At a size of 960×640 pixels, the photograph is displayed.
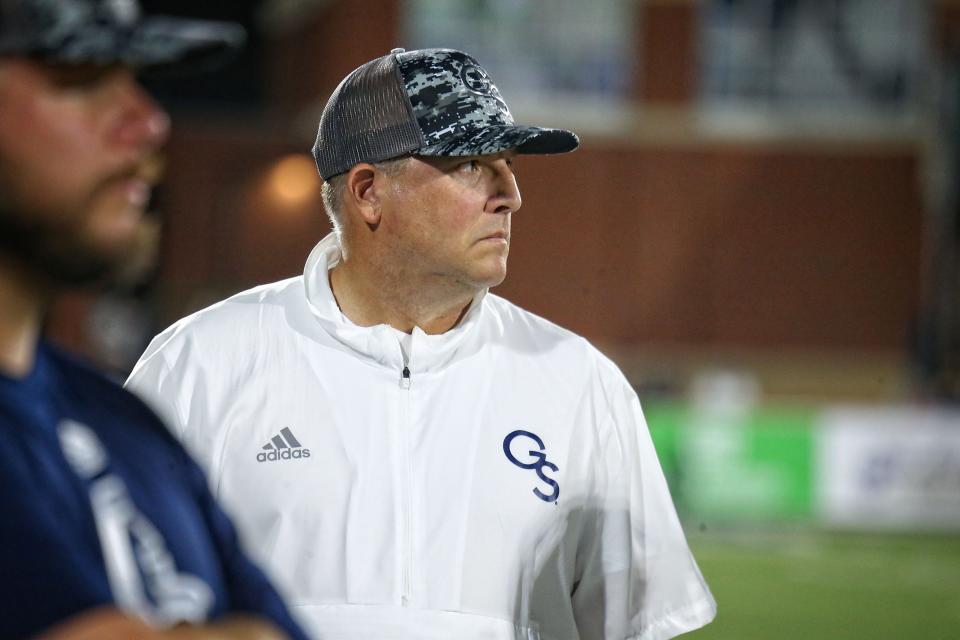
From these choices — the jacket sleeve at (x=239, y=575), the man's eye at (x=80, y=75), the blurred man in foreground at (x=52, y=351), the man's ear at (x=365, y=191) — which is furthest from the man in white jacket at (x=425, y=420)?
the man's eye at (x=80, y=75)

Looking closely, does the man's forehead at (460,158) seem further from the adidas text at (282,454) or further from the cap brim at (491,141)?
the adidas text at (282,454)

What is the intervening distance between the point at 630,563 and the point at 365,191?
897mm

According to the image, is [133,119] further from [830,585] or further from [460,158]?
[830,585]

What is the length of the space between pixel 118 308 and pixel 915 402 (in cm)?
1124

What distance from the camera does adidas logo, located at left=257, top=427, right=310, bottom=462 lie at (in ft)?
8.71

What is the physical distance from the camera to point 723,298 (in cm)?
2027

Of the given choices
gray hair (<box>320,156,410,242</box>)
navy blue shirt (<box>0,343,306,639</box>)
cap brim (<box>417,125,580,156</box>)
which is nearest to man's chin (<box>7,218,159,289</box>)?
navy blue shirt (<box>0,343,306,639</box>)

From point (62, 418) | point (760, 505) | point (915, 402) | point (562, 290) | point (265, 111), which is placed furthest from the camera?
point (265, 111)

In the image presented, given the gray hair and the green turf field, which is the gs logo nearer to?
the gray hair

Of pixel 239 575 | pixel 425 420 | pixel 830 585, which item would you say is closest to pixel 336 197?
pixel 425 420

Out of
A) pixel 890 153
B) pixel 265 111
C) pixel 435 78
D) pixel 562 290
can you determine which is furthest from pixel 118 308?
pixel 435 78

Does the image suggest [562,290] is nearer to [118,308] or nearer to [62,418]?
[118,308]

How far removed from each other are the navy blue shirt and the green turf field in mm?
8031

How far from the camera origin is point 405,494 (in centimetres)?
267
